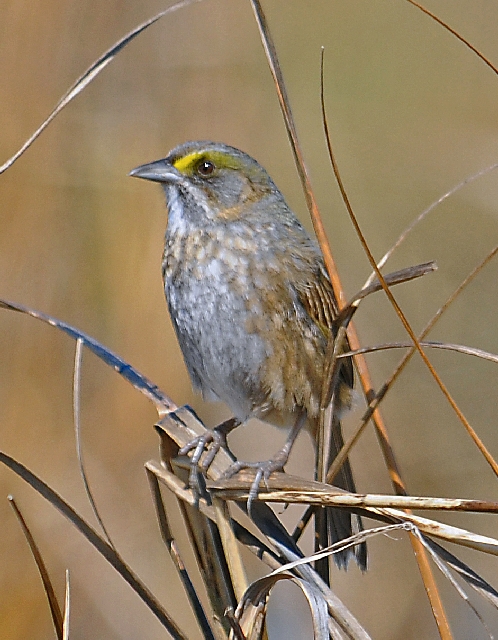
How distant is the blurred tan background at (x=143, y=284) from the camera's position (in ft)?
12.7

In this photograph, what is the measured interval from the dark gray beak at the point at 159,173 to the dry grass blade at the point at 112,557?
1.41 metres

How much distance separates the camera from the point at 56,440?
3.98 meters

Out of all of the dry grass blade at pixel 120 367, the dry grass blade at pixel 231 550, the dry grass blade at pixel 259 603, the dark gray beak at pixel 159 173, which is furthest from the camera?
the dark gray beak at pixel 159 173

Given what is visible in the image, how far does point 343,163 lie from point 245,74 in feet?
4.21

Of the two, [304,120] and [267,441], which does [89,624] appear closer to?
[267,441]

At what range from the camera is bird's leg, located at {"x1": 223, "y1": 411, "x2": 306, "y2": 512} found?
6.02 feet

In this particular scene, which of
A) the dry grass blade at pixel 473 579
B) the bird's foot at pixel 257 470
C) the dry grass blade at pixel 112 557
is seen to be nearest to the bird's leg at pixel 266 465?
the bird's foot at pixel 257 470

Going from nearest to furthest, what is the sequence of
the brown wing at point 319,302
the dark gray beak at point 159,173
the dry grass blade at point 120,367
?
the dry grass blade at point 120,367 < the brown wing at point 319,302 < the dark gray beak at point 159,173

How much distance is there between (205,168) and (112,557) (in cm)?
→ 167

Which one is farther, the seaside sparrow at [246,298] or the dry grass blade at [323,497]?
the seaside sparrow at [246,298]

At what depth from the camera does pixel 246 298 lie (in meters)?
2.82

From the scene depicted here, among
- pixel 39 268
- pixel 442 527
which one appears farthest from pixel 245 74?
pixel 442 527

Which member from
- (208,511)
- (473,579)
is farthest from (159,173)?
(473,579)

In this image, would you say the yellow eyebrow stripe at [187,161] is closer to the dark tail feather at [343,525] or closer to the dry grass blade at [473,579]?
the dark tail feather at [343,525]
